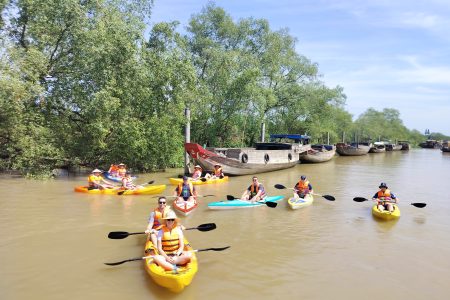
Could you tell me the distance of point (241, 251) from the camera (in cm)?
939

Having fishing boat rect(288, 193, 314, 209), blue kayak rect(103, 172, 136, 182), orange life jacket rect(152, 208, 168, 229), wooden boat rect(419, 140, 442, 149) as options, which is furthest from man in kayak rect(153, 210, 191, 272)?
wooden boat rect(419, 140, 442, 149)

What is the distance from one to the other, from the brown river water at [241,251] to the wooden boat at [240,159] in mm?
6585

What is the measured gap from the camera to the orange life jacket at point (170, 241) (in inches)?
314

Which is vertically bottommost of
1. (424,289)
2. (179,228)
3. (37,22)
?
(424,289)

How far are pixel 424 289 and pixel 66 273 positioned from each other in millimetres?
7929

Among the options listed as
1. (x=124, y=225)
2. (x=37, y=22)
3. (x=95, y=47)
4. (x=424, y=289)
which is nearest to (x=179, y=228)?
(x=124, y=225)

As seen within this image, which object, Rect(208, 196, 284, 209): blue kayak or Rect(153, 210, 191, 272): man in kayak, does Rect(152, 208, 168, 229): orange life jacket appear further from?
Rect(208, 196, 284, 209): blue kayak

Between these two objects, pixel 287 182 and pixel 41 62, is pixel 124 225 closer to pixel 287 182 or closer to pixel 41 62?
pixel 41 62

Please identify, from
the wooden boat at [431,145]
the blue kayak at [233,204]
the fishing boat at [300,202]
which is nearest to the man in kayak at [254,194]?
the blue kayak at [233,204]

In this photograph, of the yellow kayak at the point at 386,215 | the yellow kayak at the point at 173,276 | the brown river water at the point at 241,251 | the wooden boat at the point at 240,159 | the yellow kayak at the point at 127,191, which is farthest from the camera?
the wooden boat at the point at 240,159

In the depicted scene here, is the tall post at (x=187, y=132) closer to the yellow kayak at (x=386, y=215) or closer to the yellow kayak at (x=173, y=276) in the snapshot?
the yellow kayak at (x=386, y=215)

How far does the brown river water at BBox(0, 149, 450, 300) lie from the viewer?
717cm

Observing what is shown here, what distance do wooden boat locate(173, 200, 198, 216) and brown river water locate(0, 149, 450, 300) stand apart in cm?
32

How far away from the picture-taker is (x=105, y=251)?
9.18 metres
